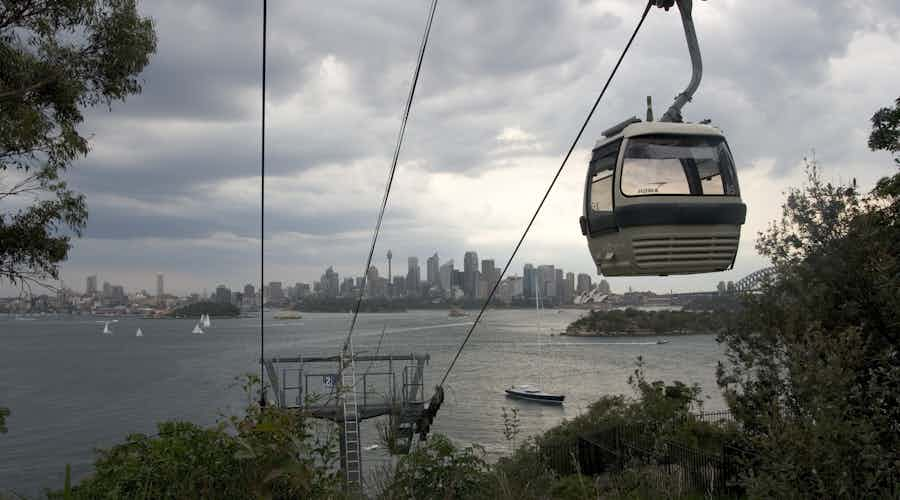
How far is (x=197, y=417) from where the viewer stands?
4125cm

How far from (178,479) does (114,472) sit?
21.8 inches

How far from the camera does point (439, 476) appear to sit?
575cm

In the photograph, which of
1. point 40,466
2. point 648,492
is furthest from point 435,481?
point 40,466

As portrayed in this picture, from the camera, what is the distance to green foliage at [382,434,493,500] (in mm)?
5562

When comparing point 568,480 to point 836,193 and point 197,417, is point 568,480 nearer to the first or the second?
point 836,193

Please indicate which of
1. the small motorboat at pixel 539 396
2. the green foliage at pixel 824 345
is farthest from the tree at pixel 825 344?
the small motorboat at pixel 539 396

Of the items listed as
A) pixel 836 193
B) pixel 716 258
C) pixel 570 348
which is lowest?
pixel 570 348

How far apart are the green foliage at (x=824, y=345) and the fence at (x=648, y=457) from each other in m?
0.73

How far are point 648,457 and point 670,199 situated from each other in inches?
242

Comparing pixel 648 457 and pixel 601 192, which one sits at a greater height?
pixel 601 192

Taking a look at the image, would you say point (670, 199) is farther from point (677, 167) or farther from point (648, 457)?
point (648, 457)

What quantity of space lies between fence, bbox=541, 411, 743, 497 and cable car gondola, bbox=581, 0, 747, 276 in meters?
2.06

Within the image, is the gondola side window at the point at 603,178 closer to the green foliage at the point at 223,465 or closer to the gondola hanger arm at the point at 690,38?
the gondola hanger arm at the point at 690,38

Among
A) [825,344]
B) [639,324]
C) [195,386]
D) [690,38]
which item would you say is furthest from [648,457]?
[639,324]
